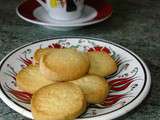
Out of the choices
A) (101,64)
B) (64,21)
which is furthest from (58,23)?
(101,64)

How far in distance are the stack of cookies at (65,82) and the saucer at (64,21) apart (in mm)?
258

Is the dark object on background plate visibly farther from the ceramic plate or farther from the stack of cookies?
the stack of cookies

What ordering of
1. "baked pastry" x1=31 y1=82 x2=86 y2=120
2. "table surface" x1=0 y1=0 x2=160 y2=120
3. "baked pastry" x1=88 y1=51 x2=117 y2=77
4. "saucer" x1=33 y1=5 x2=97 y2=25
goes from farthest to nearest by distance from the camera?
"saucer" x1=33 y1=5 x2=97 y2=25, "table surface" x1=0 y1=0 x2=160 y2=120, "baked pastry" x1=88 y1=51 x2=117 y2=77, "baked pastry" x1=31 y1=82 x2=86 y2=120

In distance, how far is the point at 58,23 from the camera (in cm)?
80

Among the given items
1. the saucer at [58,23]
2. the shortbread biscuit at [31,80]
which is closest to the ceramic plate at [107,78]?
the shortbread biscuit at [31,80]

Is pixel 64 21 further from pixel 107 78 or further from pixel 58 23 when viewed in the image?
pixel 107 78

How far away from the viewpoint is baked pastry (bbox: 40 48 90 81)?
1.59ft

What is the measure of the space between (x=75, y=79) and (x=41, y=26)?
377 mm

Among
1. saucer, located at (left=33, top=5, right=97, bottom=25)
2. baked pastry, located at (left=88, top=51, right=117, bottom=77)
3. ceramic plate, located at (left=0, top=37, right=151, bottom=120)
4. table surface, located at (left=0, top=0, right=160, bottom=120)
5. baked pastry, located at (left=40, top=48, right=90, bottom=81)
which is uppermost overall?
baked pastry, located at (left=40, top=48, right=90, bottom=81)

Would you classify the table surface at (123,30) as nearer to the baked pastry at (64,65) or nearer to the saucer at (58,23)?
the saucer at (58,23)

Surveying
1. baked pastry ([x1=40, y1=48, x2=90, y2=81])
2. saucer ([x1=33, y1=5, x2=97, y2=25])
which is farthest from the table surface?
baked pastry ([x1=40, y1=48, x2=90, y2=81])

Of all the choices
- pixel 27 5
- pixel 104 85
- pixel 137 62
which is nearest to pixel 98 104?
pixel 104 85

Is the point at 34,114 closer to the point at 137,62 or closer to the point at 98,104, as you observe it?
the point at 98,104

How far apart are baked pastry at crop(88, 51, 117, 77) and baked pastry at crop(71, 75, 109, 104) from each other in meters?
0.03
